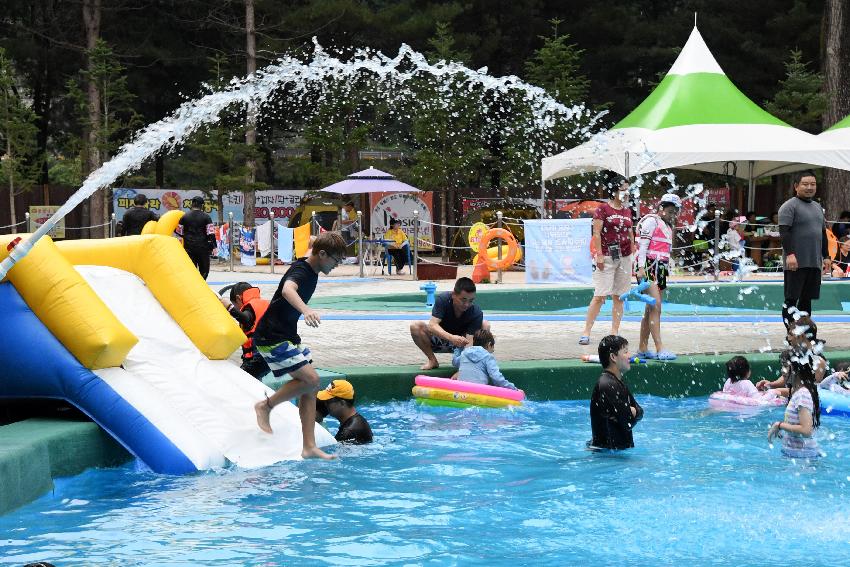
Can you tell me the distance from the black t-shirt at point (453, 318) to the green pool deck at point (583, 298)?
6.70 m

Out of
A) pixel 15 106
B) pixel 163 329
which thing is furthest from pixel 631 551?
pixel 15 106

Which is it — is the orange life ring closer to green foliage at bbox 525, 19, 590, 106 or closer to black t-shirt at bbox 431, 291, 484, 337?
black t-shirt at bbox 431, 291, 484, 337

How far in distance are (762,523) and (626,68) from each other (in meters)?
35.7

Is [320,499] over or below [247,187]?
below

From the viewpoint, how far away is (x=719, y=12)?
39.0m

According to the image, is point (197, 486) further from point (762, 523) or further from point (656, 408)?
point (656, 408)

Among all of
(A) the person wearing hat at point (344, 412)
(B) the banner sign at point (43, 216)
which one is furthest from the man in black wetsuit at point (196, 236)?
(B) the banner sign at point (43, 216)

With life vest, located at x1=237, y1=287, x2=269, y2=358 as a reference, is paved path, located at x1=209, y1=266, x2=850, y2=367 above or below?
below

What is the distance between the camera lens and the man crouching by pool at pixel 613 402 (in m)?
7.56

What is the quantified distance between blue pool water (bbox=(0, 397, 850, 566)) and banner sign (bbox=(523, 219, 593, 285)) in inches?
445

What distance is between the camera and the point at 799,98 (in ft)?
103

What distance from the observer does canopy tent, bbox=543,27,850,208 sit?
66.0 feet

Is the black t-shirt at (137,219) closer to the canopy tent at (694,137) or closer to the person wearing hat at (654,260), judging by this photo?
the person wearing hat at (654,260)

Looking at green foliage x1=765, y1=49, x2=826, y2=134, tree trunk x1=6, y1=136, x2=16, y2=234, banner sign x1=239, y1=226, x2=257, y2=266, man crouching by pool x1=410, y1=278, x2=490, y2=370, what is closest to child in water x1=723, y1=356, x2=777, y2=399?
man crouching by pool x1=410, y1=278, x2=490, y2=370
